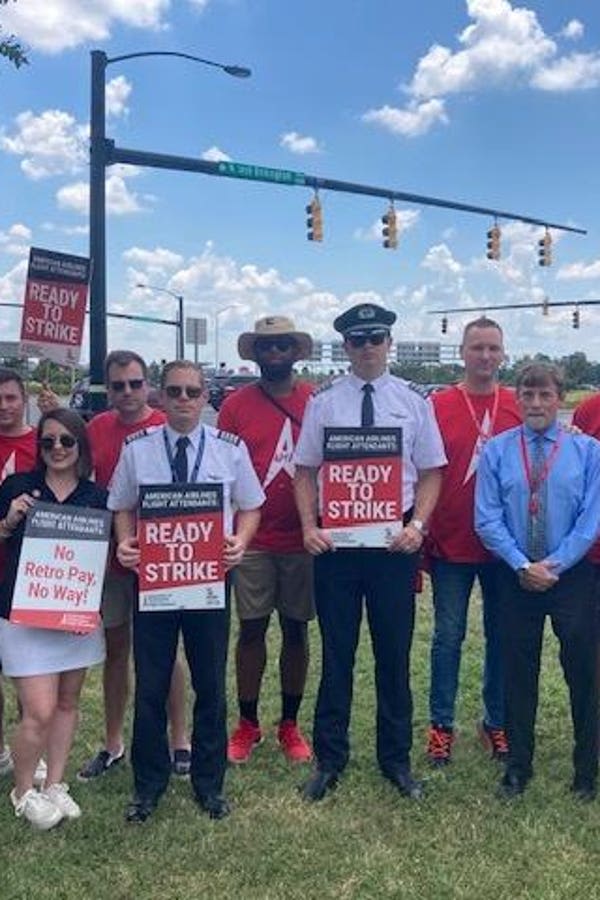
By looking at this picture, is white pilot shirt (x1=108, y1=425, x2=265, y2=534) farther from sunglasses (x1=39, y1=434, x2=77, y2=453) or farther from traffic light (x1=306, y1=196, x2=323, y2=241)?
traffic light (x1=306, y1=196, x2=323, y2=241)

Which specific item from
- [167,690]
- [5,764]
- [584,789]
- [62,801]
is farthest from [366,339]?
[5,764]

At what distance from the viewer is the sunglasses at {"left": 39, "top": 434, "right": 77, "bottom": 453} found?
4.86 meters

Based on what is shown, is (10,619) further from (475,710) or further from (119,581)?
(475,710)

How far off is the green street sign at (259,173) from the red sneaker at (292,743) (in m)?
12.9

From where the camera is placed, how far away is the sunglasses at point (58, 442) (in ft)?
15.9

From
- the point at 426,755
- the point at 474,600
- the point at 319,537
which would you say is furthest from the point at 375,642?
the point at 474,600

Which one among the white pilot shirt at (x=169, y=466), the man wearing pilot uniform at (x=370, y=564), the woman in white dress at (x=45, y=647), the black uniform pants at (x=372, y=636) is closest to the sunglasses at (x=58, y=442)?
the woman in white dress at (x=45, y=647)

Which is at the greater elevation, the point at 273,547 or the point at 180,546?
the point at 180,546

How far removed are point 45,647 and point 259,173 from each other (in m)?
14.7

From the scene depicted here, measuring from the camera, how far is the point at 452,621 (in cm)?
568

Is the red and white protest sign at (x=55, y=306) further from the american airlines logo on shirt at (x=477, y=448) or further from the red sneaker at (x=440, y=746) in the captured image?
the red sneaker at (x=440, y=746)

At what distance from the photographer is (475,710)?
6.79 metres

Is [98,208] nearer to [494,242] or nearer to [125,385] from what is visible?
[125,385]

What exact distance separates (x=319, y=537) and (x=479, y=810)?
5.09 ft
